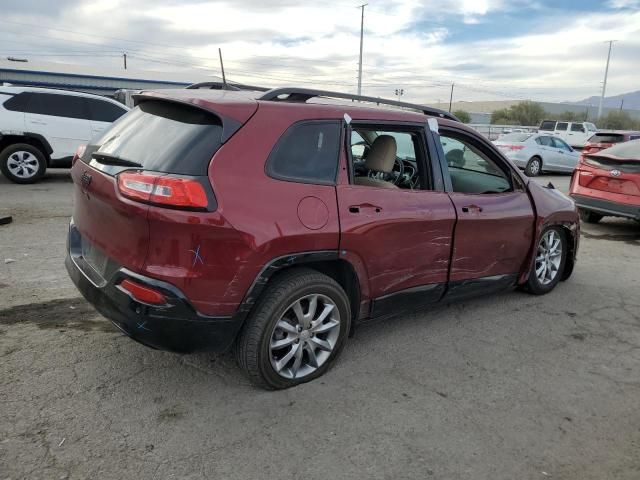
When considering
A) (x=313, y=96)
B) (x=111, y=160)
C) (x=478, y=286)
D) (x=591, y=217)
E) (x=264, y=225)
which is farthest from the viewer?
(x=591, y=217)

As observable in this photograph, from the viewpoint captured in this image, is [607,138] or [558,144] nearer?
[607,138]

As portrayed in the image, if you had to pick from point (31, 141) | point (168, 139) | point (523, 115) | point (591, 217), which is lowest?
point (591, 217)

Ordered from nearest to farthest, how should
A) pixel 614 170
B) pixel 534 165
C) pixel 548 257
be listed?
pixel 548 257
pixel 614 170
pixel 534 165

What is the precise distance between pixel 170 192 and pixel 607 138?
16.7 m

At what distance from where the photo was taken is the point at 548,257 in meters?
5.25

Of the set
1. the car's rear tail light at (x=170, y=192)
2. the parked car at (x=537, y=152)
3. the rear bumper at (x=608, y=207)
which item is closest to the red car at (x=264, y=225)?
the car's rear tail light at (x=170, y=192)

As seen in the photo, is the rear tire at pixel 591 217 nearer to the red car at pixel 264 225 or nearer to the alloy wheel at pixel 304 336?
the red car at pixel 264 225

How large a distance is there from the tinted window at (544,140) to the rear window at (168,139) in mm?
17362

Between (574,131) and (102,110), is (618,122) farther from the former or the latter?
(102,110)

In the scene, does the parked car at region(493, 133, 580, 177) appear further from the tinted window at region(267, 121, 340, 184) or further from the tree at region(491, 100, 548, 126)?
the tree at region(491, 100, 548, 126)


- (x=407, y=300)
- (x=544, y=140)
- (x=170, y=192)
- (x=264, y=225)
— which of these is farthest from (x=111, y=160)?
(x=544, y=140)

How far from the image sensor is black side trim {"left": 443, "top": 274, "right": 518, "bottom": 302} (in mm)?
4215

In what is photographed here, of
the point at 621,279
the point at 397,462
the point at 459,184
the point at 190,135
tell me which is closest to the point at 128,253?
the point at 190,135

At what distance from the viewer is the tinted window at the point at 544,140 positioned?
59.9ft
